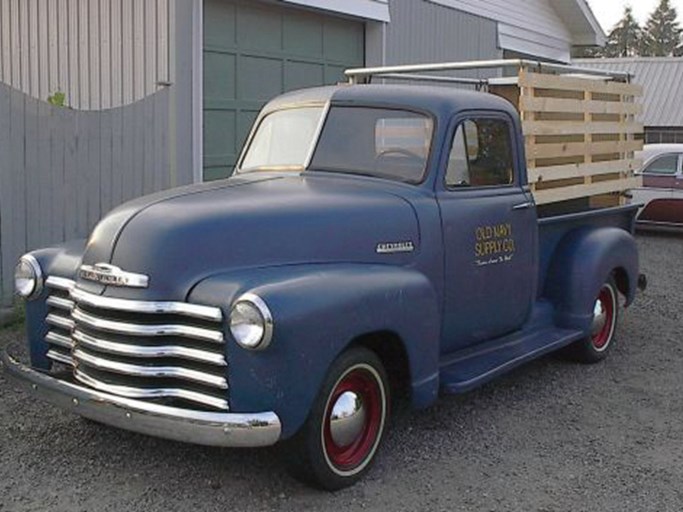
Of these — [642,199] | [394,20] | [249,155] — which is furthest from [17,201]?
[642,199]

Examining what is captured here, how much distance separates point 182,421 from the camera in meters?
3.81

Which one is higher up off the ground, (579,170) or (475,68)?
(475,68)

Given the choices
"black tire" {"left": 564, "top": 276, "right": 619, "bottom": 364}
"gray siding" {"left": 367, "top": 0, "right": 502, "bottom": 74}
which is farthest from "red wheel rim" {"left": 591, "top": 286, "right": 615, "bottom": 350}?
"gray siding" {"left": 367, "top": 0, "right": 502, "bottom": 74}

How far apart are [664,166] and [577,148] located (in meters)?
8.89

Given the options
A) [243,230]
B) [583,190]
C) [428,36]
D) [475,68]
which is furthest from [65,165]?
[428,36]

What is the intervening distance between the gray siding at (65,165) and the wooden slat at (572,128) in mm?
3737

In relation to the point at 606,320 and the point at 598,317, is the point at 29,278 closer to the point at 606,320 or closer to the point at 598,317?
the point at 598,317

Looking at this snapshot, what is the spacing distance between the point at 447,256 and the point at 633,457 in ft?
4.85

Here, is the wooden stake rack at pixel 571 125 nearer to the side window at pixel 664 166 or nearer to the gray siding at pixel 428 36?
the gray siding at pixel 428 36

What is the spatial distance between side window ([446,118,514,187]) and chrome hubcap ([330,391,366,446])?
1545 mm

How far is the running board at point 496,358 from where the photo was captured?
16.7 ft

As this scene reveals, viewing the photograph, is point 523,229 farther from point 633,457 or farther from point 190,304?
point 190,304

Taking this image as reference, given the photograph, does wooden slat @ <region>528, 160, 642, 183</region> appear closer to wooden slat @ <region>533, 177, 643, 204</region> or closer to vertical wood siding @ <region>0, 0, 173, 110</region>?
wooden slat @ <region>533, 177, 643, 204</region>

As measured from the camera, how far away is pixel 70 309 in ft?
15.1
